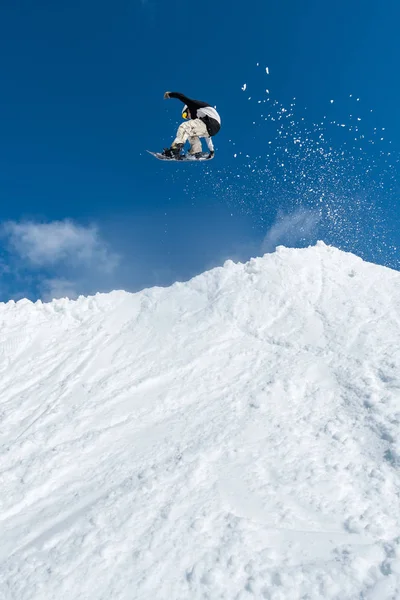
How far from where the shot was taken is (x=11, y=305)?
22.0 metres

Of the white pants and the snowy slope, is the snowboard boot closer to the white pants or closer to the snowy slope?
the white pants

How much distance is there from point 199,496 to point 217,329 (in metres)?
7.79

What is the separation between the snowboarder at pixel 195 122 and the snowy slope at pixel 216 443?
6163mm

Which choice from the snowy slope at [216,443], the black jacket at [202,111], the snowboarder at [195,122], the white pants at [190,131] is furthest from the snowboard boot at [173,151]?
the snowy slope at [216,443]

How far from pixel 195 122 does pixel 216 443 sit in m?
9.54

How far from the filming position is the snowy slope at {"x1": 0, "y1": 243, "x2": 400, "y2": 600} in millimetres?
6438

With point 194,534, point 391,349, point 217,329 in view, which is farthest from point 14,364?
point 391,349

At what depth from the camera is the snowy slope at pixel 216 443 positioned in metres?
6.44

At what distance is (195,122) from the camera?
13.4 m

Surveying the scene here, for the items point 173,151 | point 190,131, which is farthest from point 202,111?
point 173,151

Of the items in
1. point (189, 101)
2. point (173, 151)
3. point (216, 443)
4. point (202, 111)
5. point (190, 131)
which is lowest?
point (216, 443)

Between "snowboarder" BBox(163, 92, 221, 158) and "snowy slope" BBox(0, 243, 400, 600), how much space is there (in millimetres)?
6163

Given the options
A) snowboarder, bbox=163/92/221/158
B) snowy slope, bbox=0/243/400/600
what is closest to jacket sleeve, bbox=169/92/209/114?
snowboarder, bbox=163/92/221/158

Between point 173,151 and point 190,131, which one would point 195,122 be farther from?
point 173,151
